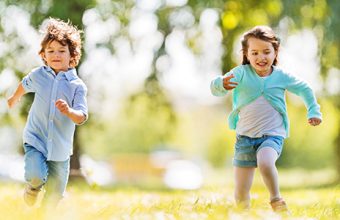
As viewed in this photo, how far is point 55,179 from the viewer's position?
548 centimetres

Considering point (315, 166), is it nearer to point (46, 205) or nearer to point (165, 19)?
point (165, 19)

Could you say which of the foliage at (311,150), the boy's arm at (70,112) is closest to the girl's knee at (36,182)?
the boy's arm at (70,112)

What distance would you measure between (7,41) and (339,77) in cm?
Answer: 692

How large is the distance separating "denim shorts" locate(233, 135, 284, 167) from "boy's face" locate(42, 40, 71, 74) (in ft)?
4.81

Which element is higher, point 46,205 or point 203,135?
point 203,135

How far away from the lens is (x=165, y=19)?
15.0 m

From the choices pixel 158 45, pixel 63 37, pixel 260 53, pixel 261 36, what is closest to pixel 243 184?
pixel 260 53

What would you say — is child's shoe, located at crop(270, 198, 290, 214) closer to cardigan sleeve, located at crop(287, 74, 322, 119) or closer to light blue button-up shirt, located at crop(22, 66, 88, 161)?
cardigan sleeve, located at crop(287, 74, 322, 119)

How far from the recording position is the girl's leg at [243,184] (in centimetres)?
577

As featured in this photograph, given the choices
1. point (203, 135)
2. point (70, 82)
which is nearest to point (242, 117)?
point (70, 82)

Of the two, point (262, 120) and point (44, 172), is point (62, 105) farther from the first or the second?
point (262, 120)

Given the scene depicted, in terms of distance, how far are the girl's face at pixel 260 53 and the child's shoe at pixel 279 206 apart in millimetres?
1020

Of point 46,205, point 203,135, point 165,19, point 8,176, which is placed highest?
point 203,135

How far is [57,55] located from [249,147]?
1.61 meters
